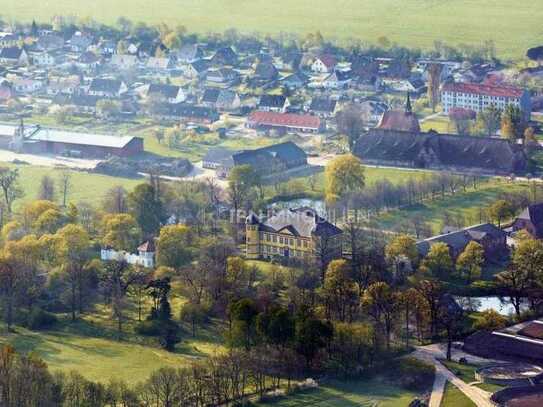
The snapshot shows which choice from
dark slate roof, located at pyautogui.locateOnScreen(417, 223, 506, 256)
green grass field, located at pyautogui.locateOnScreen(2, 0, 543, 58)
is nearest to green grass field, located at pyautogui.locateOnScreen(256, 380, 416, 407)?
dark slate roof, located at pyautogui.locateOnScreen(417, 223, 506, 256)

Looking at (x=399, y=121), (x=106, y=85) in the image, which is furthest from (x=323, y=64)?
(x=399, y=121)

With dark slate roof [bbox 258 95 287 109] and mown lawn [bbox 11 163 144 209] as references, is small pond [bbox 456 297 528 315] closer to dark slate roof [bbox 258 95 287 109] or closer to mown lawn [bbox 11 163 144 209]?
mown lawn [bbox 11 163 144 209]

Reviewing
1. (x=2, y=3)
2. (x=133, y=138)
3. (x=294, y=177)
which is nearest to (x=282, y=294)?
(x=294, y=177)

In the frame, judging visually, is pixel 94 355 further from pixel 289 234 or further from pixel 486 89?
pixel 486 89

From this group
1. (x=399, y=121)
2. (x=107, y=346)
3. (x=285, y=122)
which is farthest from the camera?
(x=285, y=122)

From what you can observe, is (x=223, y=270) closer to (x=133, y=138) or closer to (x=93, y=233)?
(x=93, y=233)

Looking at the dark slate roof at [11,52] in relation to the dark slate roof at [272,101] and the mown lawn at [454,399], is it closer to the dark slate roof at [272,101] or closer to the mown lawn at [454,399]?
the dark slate roof at [272,101]

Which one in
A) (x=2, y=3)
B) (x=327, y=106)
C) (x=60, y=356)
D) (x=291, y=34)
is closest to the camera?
(x=60, y=356)
